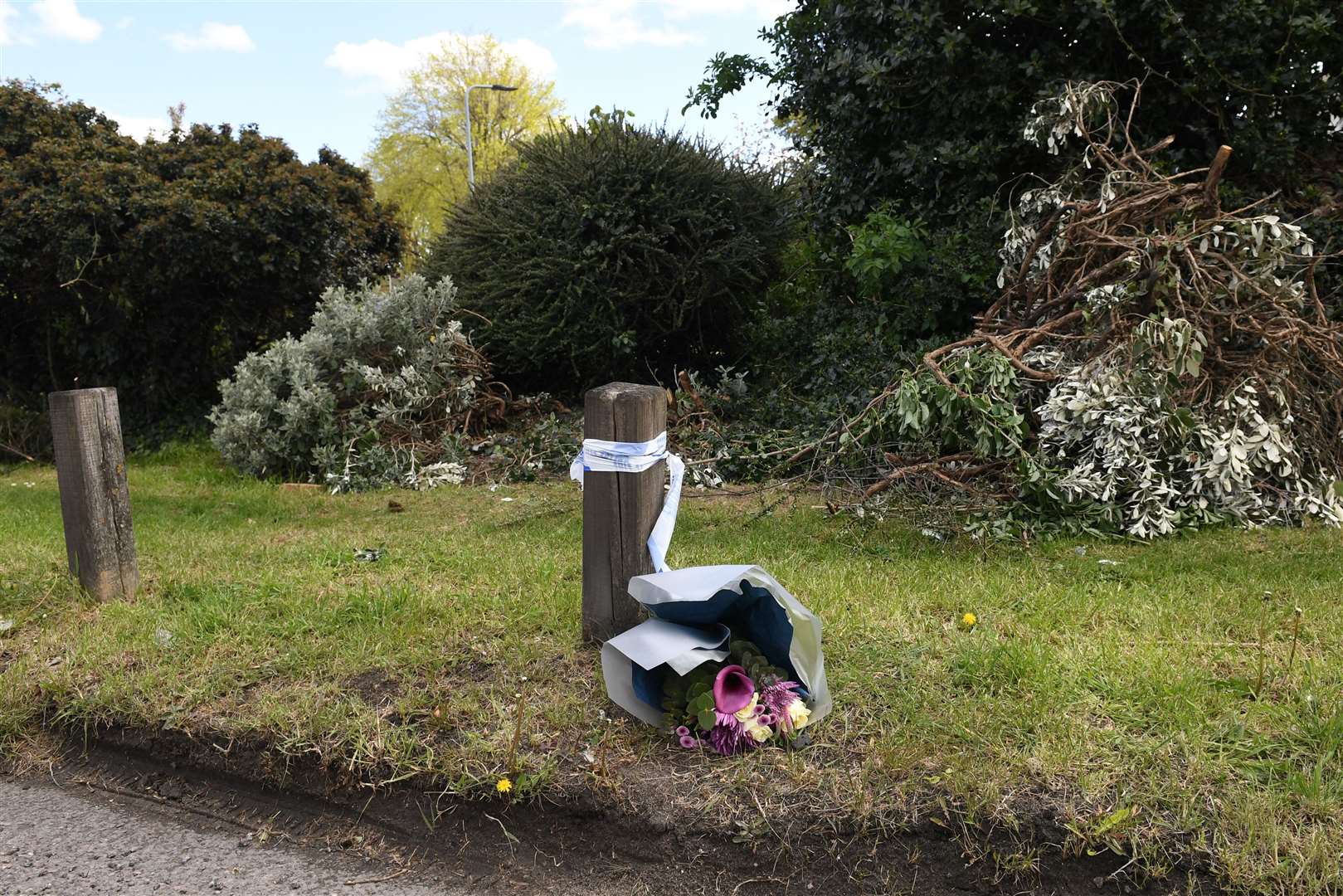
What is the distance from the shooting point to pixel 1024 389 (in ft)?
19.9

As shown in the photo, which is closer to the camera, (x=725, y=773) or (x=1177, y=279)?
(x=725, y=773)

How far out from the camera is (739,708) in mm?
2777

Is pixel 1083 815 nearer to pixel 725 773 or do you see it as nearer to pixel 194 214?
pixel 725 773

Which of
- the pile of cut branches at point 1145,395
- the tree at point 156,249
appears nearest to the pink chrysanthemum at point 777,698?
the pile of cut branches at point 1145,395

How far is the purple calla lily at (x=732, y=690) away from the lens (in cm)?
279

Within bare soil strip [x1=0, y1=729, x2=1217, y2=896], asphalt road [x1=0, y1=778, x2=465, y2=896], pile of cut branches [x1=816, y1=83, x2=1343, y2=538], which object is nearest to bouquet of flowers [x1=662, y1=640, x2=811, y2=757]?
bare soil strip [x1=0, y1=729, x2=1217, y2=896]

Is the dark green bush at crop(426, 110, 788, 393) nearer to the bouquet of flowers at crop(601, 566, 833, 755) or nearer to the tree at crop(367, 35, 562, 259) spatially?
the bouquet of flowers at crop(601, 566, 833, 755)

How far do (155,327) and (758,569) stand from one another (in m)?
10.1

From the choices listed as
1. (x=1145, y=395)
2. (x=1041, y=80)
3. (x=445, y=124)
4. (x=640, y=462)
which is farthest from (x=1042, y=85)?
(x=445, y=124)

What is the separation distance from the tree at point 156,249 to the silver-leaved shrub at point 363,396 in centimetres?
186

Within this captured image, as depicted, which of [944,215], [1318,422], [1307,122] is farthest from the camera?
[944,215]

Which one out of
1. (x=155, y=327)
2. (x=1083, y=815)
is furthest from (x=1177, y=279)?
(x=155, y=327)

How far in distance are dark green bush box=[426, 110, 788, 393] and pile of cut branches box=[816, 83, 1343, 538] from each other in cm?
391

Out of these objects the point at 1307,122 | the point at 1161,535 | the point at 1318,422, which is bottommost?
the point at 1161,535
